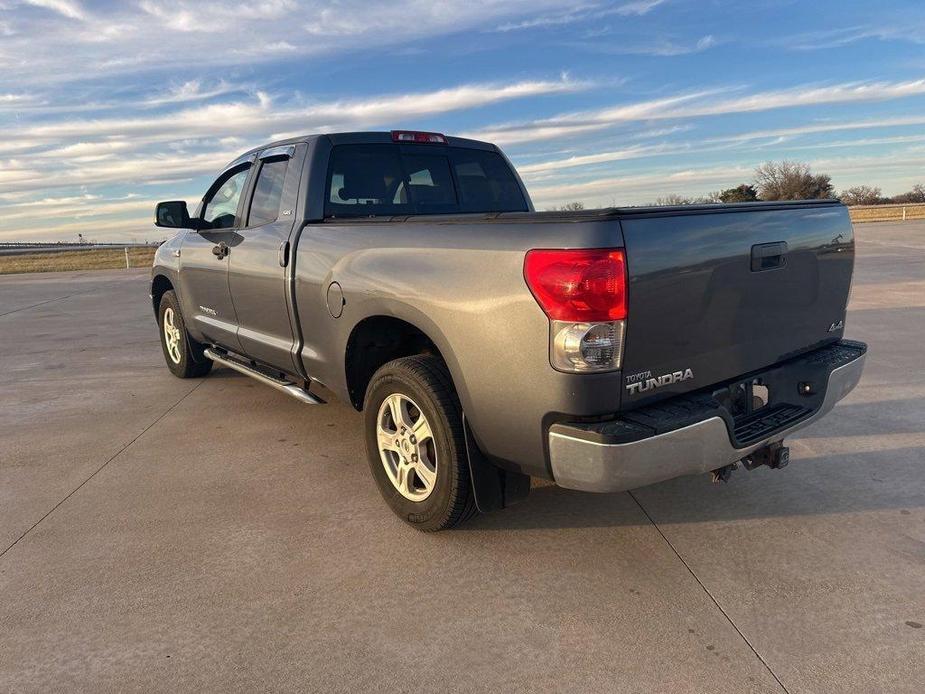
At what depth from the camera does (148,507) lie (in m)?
3.75

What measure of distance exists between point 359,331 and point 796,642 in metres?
2.34

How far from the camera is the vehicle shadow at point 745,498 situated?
3420 mm

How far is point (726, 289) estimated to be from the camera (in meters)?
2.83

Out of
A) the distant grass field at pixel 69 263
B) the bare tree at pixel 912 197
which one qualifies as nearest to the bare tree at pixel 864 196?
the bare tree at pixel 912 197

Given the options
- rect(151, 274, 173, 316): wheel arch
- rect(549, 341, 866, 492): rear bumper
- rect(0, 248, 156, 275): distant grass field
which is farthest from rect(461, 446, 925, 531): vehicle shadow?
rect(0, 248, 156, 275): distant grass field

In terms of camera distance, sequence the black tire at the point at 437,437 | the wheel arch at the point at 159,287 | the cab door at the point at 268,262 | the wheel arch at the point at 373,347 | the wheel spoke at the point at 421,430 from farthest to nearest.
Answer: the wheel arch at the point at 159,287, the cab door at the point at 268,262, the wheel arch at the point at 373,347, the wheel spoke at the point at 421,430, the black tire at the point at 437,437

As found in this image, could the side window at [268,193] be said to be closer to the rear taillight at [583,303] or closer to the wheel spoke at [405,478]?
the wheel spoke at [405,478]

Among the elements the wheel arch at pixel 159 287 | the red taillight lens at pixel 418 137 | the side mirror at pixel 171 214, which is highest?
the red taillight lens at pixel 418 137

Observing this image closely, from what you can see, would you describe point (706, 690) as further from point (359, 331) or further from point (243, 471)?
point (243, 471)

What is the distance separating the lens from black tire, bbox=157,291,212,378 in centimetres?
631

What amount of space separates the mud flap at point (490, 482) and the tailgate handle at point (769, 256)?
4.40ft

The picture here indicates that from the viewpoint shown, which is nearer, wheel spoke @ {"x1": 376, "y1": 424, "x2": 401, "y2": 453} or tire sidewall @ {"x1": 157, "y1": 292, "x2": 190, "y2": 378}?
wheel spoke @ {"x1": 376, "y1": 424, "x2": 401, "y2": 453}

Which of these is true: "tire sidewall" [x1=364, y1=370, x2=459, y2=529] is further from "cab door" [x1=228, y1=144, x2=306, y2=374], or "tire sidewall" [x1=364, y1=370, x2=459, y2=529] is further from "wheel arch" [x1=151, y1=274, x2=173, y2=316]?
"wheel arch" [x1=151, y1=274, x2=173, y2=316]

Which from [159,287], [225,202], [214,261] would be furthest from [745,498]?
[159,287]
